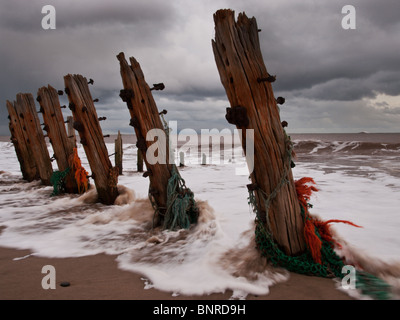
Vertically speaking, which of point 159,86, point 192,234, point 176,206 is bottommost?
point 192,234

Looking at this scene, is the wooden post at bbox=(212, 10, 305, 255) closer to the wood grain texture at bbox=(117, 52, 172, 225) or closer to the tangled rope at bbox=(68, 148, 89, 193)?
the wood grain texture at bbox=(117, 52, 172, 225)

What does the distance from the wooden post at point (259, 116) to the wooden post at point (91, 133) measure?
11.9 ft

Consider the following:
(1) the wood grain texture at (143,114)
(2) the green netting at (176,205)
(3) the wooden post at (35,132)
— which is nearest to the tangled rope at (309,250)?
(2) the green netting at (176,205)

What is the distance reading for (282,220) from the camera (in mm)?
2574

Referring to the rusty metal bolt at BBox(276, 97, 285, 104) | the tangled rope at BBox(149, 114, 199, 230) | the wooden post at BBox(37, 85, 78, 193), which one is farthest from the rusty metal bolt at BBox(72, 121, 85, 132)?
the rusty metal bolt at BBox(276, 97, 285, 104)

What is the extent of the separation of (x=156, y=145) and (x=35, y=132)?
5.39 meters

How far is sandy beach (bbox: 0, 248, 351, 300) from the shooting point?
2.17m

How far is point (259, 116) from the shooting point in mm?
2477

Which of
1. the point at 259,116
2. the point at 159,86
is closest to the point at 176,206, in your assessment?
the point at 159,86

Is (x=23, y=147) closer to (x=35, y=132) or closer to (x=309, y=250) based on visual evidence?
(x=35, y=132)

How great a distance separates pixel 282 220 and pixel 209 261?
86cm

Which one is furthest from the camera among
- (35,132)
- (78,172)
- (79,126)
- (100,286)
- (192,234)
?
(35,132)

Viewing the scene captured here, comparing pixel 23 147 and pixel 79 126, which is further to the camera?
pixel 23 147
